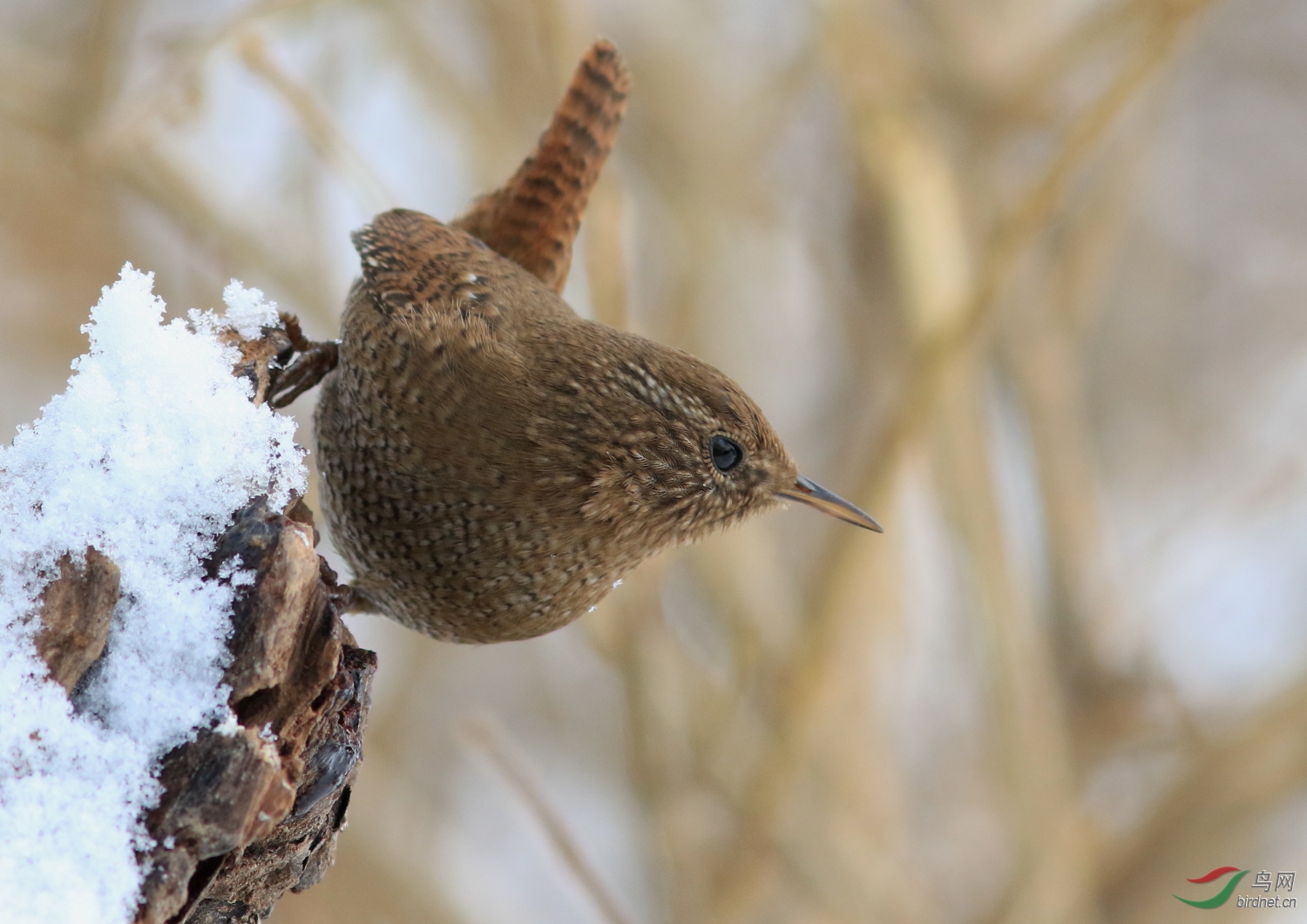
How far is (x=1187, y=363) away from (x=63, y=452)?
16.8 ft

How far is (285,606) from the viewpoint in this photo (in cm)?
130

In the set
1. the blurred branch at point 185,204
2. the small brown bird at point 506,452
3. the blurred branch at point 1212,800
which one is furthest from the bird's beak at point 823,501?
the blurred branch at point 1212,800

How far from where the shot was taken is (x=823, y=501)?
92.5 inches

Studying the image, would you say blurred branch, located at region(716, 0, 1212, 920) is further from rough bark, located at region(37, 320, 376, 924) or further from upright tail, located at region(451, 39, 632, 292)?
rough bark, located at region(37, 320, 376, 924)

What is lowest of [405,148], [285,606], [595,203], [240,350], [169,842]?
[169,842]

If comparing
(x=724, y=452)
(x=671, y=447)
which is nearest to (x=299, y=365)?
(x=671, y=447)

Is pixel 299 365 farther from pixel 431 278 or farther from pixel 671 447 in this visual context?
pixel 671 447

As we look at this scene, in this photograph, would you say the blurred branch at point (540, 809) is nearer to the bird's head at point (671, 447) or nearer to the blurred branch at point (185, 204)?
the bird's head at point (671, 447)

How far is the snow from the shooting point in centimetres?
111

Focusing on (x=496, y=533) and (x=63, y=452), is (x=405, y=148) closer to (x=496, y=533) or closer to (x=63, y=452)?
(x=496, y=533)

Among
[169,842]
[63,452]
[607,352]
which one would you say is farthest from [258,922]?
[607,352]

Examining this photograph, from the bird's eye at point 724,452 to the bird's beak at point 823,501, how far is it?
0.15 meters

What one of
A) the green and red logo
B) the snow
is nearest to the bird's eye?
the snow

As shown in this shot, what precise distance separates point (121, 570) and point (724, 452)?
1.21 m
